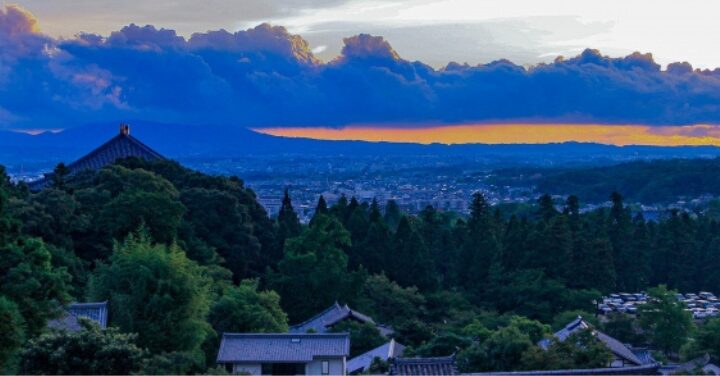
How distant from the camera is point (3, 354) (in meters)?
14.8

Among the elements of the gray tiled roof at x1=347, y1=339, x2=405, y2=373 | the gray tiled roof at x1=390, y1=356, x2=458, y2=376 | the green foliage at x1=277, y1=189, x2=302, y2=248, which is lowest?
the gray tiled roof at x1=347, y1=339, x2=405, y2=373

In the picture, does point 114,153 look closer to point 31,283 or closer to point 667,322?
point 667,322

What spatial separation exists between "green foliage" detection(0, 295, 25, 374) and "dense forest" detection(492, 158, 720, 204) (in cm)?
9429

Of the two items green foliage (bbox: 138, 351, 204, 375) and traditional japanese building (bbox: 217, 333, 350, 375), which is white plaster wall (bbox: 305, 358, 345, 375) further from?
green foliage (bbox: 138, 351, 204, 375)

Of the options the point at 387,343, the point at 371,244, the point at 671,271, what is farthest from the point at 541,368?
the point at 671,271

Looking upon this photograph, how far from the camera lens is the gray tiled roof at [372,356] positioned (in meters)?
26.4

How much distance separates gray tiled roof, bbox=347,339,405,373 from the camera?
2644 cm

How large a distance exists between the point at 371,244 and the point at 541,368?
67.6 feet

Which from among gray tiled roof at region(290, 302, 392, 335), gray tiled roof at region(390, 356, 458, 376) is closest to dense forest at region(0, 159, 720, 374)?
gray tiled roof at region(390, 356, 458, 376)

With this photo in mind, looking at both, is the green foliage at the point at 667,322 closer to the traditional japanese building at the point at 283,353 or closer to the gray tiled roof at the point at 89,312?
the traditional japanese building at the point at 283,353

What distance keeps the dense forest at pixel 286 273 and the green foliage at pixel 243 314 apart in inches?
2.0

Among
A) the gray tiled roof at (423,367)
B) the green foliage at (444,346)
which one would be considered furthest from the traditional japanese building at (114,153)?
the gray tiled roof at (423,367)

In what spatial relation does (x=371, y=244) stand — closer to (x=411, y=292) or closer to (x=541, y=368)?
(x=411, y=292)

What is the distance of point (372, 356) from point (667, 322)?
1214cm
